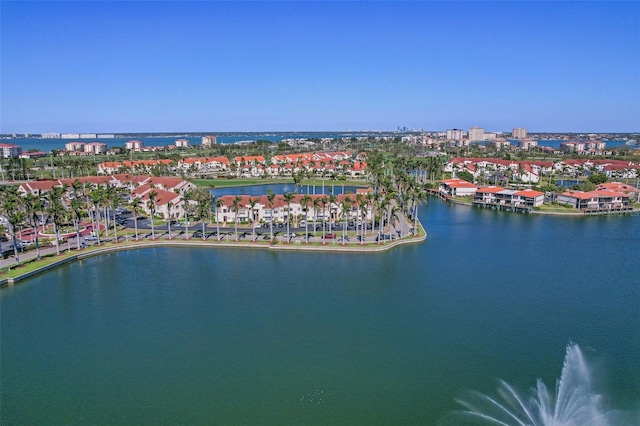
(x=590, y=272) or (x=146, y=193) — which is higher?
(x=146, y=193)

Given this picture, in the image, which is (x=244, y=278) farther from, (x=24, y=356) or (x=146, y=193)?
(x=146, y=193)

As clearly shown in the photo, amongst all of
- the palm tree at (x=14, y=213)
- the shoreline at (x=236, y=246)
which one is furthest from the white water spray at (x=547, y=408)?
the palm tree at (x=14, y=213)

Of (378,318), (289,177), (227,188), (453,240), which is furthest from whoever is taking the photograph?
(289,177)

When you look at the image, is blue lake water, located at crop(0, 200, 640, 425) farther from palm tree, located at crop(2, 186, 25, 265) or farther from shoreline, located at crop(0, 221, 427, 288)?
palm tree, located at crop(2, 186, 25, 265)

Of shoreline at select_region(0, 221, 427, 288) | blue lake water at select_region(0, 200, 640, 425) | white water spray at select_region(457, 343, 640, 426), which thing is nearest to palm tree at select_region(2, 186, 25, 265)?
shoreline at select_region(0, 221, 427, 288)

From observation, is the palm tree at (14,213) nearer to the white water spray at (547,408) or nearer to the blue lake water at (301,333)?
the blue lake water at (301,333)

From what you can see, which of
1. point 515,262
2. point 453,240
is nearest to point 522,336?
point 515,262
